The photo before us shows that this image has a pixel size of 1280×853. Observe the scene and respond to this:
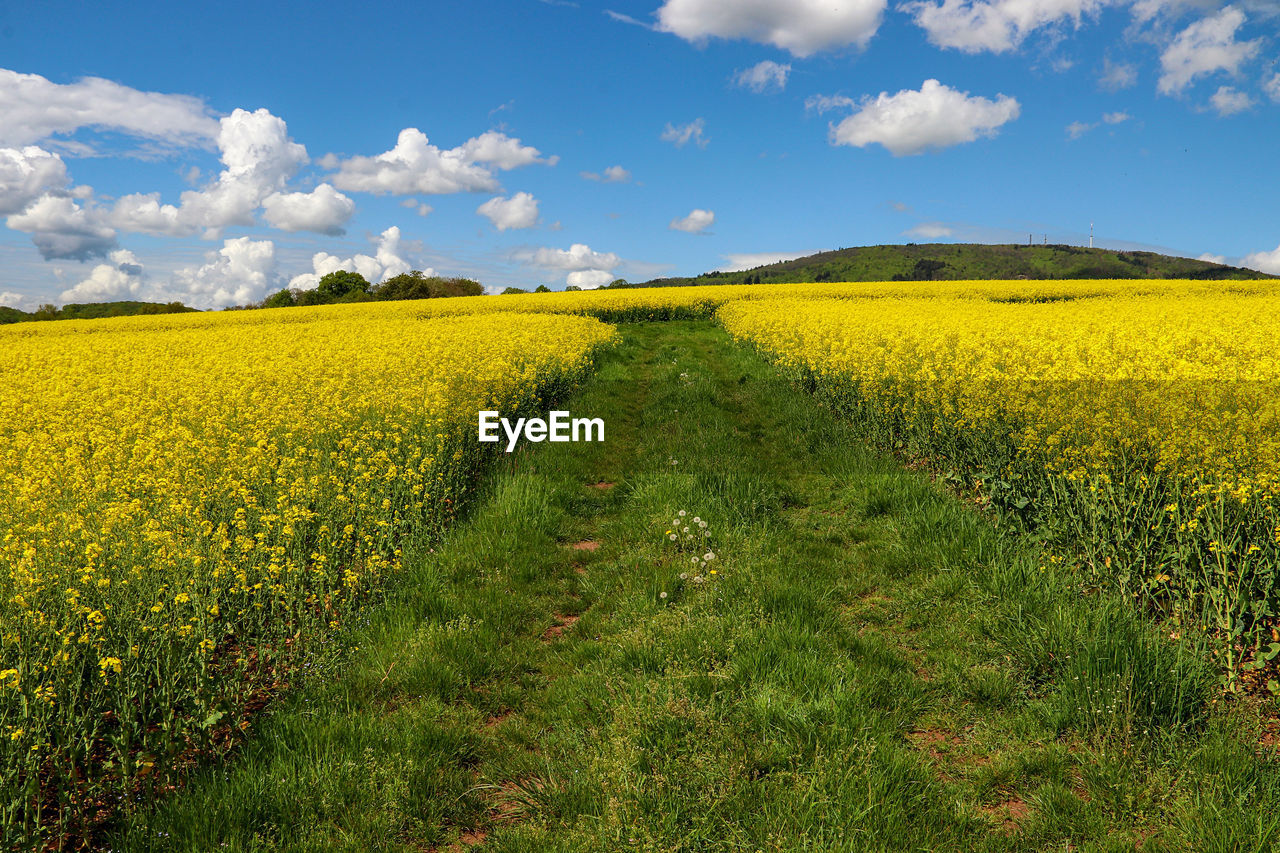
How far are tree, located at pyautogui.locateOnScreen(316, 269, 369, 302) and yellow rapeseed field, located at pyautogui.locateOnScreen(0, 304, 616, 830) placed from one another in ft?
261

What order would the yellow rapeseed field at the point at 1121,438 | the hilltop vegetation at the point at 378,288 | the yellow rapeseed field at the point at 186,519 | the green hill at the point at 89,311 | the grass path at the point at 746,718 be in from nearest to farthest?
the grass path at the point at 746,718 → the yellow rapeseed field at the point at 186,519 → the yellow rapeseed field at the point at 1121,438 → the green hill at the point at 89,311 → the hilltop vegetation at the point at 378,288

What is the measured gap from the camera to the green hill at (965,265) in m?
110

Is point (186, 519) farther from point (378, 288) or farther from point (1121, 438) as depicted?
point (378, 288)

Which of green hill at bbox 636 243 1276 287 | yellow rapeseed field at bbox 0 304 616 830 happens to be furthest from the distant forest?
yellow rapeseed field at bbox 0 304 616 830

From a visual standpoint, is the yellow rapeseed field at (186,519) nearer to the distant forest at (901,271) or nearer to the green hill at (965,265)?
the distant forest at (901,271)

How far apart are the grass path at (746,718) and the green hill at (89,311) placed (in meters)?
52.9

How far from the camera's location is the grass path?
295 cm

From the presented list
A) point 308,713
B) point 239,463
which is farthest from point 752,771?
point 239,463

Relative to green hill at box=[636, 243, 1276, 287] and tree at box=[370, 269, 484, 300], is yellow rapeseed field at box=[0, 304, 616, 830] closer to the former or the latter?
tree at box=[370, 269, 484, 300]

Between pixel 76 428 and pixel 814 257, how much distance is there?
509 feet

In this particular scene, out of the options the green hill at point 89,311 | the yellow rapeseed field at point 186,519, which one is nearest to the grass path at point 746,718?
the yellow rapeseed field at point 186,519

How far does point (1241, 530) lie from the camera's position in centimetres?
468

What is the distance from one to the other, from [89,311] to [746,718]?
78.3m

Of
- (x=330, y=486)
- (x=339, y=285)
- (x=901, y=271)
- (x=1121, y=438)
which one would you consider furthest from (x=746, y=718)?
(x=901, y=271)
